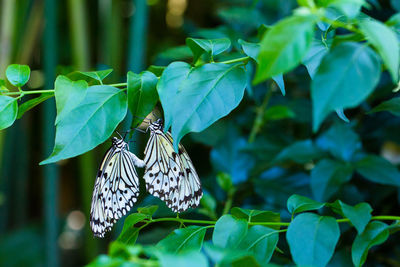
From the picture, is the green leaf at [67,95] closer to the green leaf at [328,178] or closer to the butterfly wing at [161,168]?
the butterfly wing at [161,168]

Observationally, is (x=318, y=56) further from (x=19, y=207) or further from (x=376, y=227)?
(x=19, y=207)

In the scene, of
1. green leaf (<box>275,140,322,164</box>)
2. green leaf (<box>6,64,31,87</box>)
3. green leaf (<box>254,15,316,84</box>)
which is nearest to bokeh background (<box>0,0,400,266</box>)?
green leaf (<box>275,140,322,164</box>)

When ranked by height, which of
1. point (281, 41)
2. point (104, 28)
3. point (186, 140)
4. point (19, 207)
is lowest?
point (19, 207)

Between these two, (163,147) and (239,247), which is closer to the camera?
(239,247)

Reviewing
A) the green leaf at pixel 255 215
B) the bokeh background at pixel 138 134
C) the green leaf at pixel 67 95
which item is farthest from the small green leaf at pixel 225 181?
the green leaf at pixel 67 95

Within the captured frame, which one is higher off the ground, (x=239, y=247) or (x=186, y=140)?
(x=239, y=247)

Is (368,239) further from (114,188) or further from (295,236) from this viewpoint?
(114,188)

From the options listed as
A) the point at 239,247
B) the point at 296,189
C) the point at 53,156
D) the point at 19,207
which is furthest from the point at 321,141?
the point at 19,207
